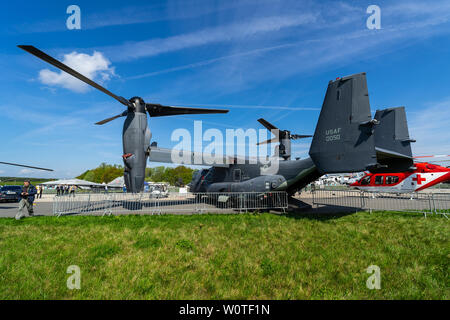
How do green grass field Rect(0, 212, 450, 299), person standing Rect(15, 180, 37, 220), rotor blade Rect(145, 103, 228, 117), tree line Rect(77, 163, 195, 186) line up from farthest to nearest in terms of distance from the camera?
tree line Rect(77, 163, 195, 186), rotor blade Rect(145, 103, 228, 117), person standing Rect(15, 180, 37, 220), green grass field Rect(0, 212, 450, 299)

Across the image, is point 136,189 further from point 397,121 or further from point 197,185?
point 397,121

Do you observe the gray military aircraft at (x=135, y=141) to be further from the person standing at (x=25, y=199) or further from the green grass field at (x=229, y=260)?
the person standing at (x=25, y=199)

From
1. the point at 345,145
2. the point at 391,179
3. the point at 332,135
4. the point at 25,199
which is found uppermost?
the point at 332,135

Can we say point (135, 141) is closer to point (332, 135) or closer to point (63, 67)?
point (63, 67)

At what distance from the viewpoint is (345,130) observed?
8.23 metres

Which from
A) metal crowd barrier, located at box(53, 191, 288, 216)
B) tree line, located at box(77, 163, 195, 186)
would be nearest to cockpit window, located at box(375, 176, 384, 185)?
metal crowd barrier, located at box(53, 191, 288, 216)

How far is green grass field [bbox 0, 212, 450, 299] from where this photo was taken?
3986mm

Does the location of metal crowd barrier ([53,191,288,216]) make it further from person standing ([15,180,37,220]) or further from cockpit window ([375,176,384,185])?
cockpit window ([375,176,384,185])
